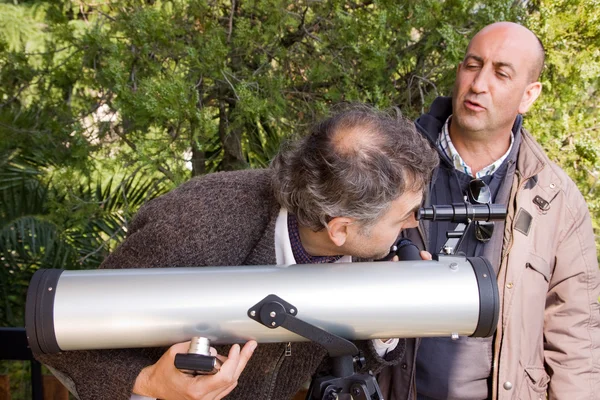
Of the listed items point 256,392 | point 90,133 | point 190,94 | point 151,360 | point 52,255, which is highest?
point 190,94

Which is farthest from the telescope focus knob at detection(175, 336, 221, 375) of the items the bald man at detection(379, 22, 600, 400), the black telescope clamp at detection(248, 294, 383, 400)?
the bald man at detection(379, 22, 600, 400)

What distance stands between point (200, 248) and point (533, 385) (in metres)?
1.09

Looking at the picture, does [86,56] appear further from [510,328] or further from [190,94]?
[510,328]

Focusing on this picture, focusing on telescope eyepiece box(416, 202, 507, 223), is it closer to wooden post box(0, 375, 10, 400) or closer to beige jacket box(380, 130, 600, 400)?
beige jacket box(380, 130, 600, 400)

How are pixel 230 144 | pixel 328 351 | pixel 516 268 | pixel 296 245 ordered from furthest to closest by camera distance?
1. pixel 230 144
2. pixel 516 268
3. pixel 296 245
4. pixel 328 351

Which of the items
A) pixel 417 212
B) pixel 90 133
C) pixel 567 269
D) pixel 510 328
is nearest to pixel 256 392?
pixel 417 212

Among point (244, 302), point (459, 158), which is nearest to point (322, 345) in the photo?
point (244, 302)

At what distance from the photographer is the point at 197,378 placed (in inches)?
50.7

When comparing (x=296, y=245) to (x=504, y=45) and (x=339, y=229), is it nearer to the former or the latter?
(x=339, y=229)

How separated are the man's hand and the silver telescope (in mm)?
28

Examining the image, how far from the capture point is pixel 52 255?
270 centimetres

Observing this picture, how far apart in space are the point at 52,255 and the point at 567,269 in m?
2.02

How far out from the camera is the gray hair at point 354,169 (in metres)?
1.39

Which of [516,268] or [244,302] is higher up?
[244,302]
